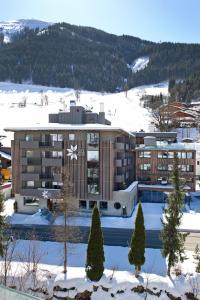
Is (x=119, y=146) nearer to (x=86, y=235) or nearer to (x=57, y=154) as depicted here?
(x=57, y=154)

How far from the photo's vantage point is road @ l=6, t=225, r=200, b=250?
139 feet

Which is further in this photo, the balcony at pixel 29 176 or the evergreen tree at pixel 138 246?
the balcony at pixel 29 176

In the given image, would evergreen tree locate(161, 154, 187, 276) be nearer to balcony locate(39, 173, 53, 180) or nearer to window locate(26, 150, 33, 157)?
balcony locate(39, 173, 53, 180)

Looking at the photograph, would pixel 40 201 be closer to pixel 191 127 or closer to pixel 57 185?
pixel 57 185

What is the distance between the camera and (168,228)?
108ft

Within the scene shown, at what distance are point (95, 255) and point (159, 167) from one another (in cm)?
3744

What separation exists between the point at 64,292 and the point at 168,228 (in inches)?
439

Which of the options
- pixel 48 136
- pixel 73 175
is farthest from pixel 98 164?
pixel 48 136

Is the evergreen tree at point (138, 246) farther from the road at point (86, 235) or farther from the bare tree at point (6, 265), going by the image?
the bare tree at point (6, 265)

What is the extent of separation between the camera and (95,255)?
31.2 m

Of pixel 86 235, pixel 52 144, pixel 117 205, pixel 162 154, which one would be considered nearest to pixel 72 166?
pixel 52 144

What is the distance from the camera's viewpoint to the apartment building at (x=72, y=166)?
55.2 metres

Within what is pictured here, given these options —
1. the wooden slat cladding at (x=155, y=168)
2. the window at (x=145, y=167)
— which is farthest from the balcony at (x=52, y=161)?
the window at (x=145, y=167)

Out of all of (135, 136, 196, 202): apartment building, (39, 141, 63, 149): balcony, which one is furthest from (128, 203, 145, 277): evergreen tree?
(135, 136, 196, 202): apartment building
